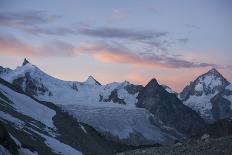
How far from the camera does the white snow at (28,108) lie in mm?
137363

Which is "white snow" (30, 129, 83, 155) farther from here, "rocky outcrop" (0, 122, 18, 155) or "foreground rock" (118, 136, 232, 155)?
"foreground rock" (118, 136, 232, 155)

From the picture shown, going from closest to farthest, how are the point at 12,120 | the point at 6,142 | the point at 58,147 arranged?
the point at 6,142
the point at 58,147
the point at 12,120

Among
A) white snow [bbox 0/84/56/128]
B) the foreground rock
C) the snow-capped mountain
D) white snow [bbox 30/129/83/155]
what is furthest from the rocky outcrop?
white snow [bbox 0/84/56/128]

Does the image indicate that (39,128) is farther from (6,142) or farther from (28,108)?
(6,142)

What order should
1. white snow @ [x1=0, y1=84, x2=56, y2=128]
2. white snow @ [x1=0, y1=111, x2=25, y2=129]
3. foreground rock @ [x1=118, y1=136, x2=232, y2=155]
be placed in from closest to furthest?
1. foreground rock @ [x1=118, y1=136, x2=232, y2=155]
2. white snow @ [x1=0, y1=111, x2=25, y2=129]
3. white snow @ [x1=0, y1=84, x2=56, y2=128]

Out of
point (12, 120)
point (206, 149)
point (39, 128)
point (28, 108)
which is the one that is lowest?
point (206, 149)

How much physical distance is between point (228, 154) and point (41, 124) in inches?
3046

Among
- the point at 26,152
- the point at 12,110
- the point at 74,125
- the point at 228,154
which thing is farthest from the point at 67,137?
the point at 228,154

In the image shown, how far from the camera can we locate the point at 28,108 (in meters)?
144

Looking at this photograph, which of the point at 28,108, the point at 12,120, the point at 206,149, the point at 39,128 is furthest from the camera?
the point at 28,108

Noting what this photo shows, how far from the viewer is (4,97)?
440ft

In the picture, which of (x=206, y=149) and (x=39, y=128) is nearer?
(x=206, y=149)

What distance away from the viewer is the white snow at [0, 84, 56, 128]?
451 feet

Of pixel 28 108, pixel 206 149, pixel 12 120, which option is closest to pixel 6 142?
pixel 206 149
